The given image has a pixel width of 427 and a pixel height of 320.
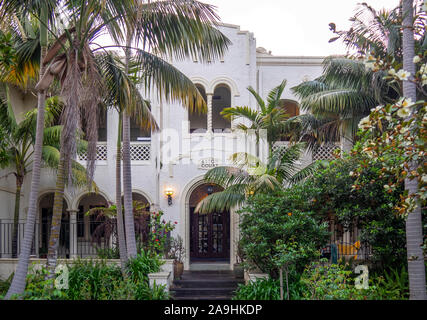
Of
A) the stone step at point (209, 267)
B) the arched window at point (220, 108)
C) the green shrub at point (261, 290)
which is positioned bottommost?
the stone step at point (209, 267)

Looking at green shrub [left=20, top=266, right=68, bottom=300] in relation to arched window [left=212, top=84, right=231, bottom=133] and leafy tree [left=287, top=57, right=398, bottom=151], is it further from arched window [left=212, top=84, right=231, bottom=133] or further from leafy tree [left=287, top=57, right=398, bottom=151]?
arched window [left=212, top=84, right=231, bottom=133]

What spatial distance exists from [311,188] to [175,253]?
5.66m

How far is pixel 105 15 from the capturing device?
9141 millimetres

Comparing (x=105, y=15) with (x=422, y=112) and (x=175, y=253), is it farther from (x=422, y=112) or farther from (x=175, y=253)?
(x=175, y=253)

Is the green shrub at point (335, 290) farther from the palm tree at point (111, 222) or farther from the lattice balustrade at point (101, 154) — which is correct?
the lattice balustrade at point (101, 154)

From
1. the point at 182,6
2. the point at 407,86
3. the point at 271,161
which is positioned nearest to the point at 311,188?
the point at 271,161

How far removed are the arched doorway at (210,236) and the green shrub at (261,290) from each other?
6.33 m

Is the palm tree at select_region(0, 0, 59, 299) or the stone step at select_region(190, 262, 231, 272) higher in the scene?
the palm tree at select_region(0, 0, 59, 299)

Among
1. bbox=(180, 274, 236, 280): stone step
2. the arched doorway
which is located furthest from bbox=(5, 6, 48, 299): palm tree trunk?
the arched doorway

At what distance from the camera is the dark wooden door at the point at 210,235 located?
16766 mm

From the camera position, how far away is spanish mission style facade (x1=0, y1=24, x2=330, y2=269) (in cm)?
1557

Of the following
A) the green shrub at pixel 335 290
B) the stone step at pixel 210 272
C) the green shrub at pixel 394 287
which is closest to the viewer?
the green shrub at pixel 335 290

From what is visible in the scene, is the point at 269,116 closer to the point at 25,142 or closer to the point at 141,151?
the point at 141,151

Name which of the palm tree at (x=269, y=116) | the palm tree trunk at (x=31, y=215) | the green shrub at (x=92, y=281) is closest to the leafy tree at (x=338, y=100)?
the palm tree at (x=269, y=116)
